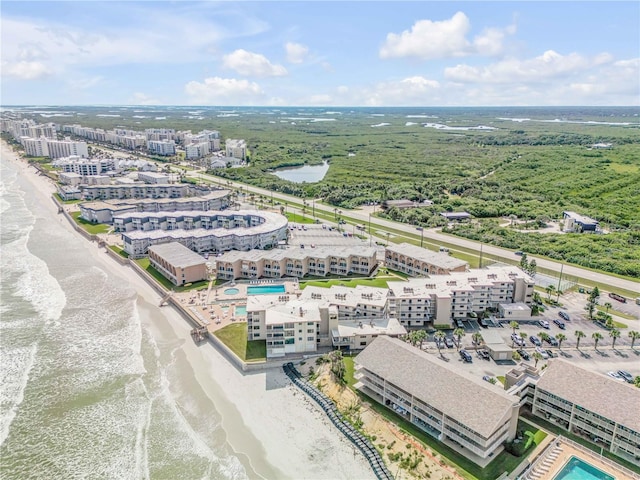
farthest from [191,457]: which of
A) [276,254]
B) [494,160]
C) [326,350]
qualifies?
[494,160]

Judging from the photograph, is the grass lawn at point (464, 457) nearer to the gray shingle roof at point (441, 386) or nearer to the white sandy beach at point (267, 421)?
the gray shingle roof at point (441, 386)

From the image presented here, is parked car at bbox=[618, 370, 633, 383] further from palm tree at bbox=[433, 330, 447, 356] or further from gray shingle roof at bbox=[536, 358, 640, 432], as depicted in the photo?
palm tree at bbox=[433, 330, 447, 356]

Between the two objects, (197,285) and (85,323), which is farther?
(197,285)

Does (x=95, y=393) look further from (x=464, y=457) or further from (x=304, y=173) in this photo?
(x=304, y=173)

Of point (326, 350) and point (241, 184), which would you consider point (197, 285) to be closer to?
point (326, 350)

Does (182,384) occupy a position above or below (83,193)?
below

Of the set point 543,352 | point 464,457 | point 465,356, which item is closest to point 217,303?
point 465,356

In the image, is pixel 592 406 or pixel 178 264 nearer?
pixel 592 406
